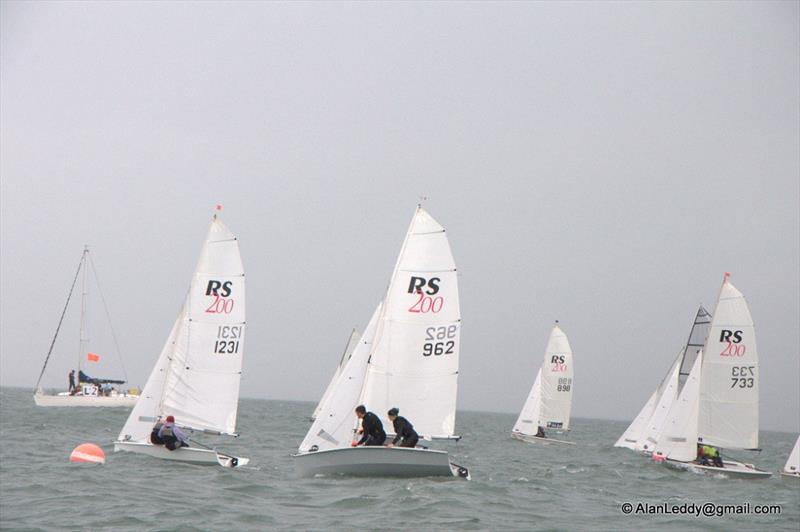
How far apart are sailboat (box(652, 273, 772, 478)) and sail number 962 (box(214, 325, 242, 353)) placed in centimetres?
1378

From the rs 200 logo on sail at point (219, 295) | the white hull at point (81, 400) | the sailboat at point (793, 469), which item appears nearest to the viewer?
the rs 200 logo on sail at point (219, 295)

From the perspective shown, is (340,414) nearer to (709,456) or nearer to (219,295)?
(219,295)

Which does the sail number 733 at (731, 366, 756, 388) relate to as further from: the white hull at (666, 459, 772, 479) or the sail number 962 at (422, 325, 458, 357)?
the sail number 962 at (422, 325, 458, 357)

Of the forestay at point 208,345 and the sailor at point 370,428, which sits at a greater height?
the forestay at point 208,345

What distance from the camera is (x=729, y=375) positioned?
29.8m

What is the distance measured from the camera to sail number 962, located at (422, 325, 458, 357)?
21219mm

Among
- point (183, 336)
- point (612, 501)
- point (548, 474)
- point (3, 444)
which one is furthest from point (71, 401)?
point (612, 501)

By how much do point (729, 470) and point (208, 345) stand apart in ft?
50.3

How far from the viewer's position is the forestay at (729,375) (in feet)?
97.3

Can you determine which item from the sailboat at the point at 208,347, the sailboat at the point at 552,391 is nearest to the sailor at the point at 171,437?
the sailboat at the point at 208,347

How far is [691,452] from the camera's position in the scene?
29.0 metres

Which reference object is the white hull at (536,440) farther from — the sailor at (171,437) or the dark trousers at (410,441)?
the dark trousers at (410,441)

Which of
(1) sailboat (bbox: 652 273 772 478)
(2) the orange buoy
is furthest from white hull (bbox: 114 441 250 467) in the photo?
(1) sailboat (bbox: 652 273 772 478)

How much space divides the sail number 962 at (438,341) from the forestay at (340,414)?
4.45ft
